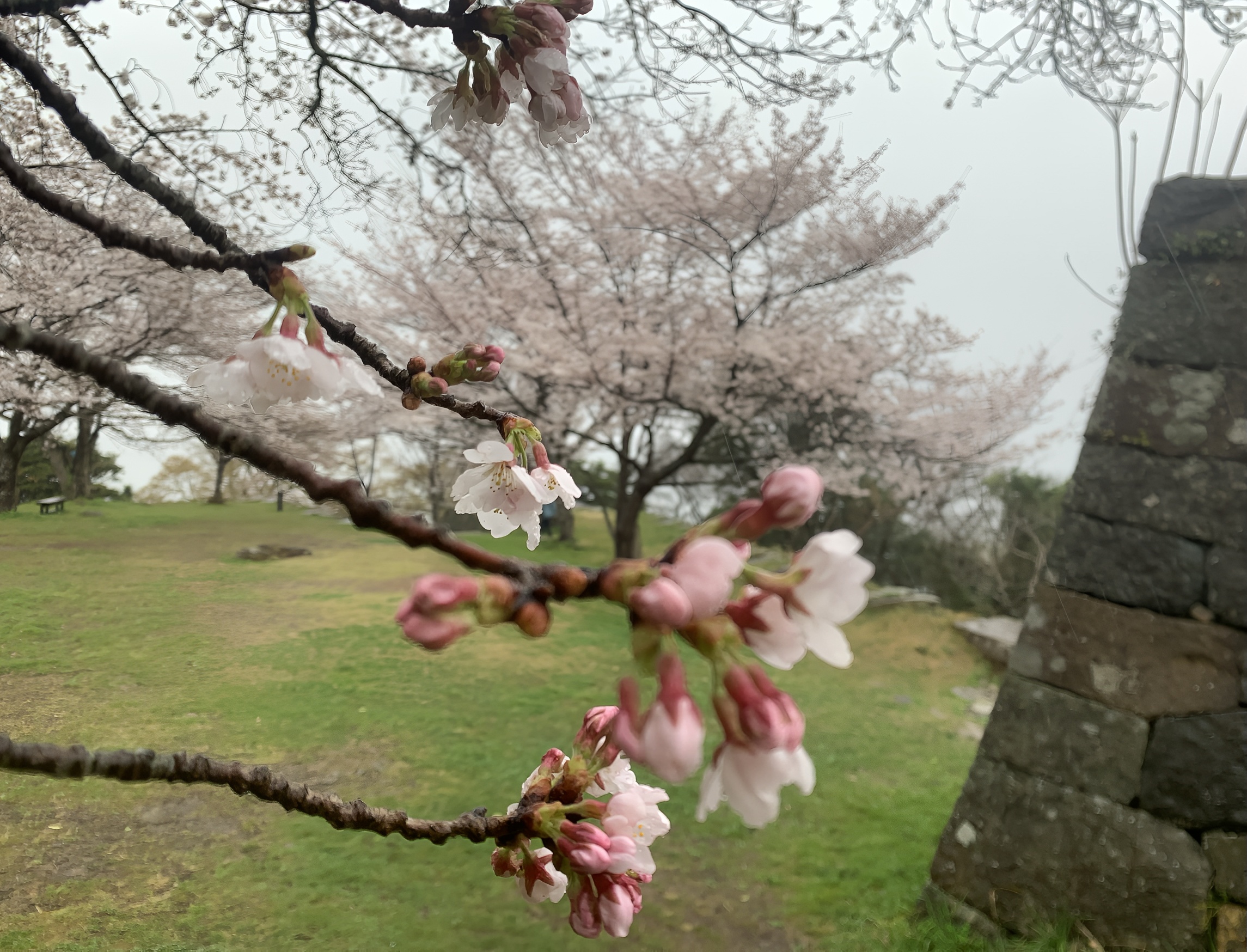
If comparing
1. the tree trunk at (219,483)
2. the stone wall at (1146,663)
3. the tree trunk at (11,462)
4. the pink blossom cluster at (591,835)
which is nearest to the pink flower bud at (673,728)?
the pink blossom cluster at (591,835)

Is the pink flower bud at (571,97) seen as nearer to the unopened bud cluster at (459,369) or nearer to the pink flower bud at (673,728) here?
the unopened bud cluster at (459,369)

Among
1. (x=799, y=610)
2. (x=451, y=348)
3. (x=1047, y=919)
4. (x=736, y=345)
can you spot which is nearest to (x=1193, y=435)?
(x=1047, y=919)

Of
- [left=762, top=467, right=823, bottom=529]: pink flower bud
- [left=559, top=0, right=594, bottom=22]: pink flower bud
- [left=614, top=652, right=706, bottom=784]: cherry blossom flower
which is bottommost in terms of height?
[left=614, top=652, right=706, bottom=784]: cherry blossom flower

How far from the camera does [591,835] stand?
0.94 ft

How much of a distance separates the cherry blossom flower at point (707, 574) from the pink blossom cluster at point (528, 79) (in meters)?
0.28

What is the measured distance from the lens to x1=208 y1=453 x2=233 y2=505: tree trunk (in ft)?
3.09

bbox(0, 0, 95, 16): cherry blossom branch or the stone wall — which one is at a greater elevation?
bbox(0, 0, 95, 16): cherry blossom branch

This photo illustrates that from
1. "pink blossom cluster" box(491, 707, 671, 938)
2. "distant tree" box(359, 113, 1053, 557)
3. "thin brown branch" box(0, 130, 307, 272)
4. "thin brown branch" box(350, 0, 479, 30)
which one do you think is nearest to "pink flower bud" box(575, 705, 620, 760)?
"pink blossom cluster" box(491, 707, 671, 938)

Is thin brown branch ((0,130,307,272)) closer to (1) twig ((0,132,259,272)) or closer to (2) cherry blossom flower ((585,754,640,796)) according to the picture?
(1) twig ((0,132,259,272))

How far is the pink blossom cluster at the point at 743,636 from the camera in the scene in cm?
16

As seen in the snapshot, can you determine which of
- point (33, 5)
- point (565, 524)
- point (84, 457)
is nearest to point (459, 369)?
point (33, 5)

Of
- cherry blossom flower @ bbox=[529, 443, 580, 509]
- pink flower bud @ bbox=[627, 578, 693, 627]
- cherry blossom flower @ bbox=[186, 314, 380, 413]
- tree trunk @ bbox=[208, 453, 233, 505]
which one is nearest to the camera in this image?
pink flower bud @ bbox=[627, 578, 693, 627]

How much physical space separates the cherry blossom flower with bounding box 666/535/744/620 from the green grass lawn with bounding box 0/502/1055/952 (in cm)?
60

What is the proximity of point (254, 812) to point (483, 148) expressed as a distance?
222 centimetres
